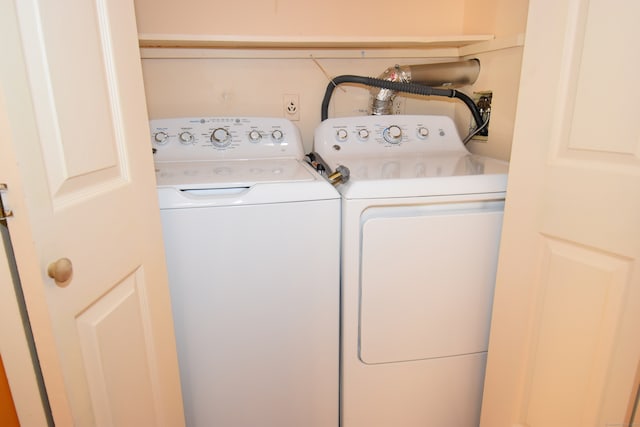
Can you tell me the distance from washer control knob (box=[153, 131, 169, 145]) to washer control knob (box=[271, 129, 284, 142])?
16.2 inches

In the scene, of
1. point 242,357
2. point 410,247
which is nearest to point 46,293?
point 242,357

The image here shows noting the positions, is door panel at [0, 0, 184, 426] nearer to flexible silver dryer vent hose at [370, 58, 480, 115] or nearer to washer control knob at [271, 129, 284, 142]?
washer control knob at [271, 129, 284, 142]

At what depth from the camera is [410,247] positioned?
44.8 inches

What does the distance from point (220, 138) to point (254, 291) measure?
0.68 m

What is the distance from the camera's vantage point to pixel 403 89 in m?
1.63

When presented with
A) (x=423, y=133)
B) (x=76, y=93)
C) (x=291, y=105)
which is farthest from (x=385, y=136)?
(x=76, y=93)

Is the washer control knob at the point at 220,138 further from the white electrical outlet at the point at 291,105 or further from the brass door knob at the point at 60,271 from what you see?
the brass door knob at the point at 60,271

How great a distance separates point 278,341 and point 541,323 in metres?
0.73

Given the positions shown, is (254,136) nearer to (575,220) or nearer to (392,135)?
(392,135)

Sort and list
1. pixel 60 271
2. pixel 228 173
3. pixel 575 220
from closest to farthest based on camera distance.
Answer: pixel 60 271 → pixel 575 220 → pixel 228 173

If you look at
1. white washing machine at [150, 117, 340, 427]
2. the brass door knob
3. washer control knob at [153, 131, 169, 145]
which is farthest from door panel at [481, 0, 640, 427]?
washer control knob at [153, 131, 169, 145]

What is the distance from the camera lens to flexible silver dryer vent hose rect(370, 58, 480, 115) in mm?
1656

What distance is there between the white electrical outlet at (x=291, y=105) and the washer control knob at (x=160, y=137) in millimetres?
551

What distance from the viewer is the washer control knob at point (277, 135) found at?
1.58 meters
